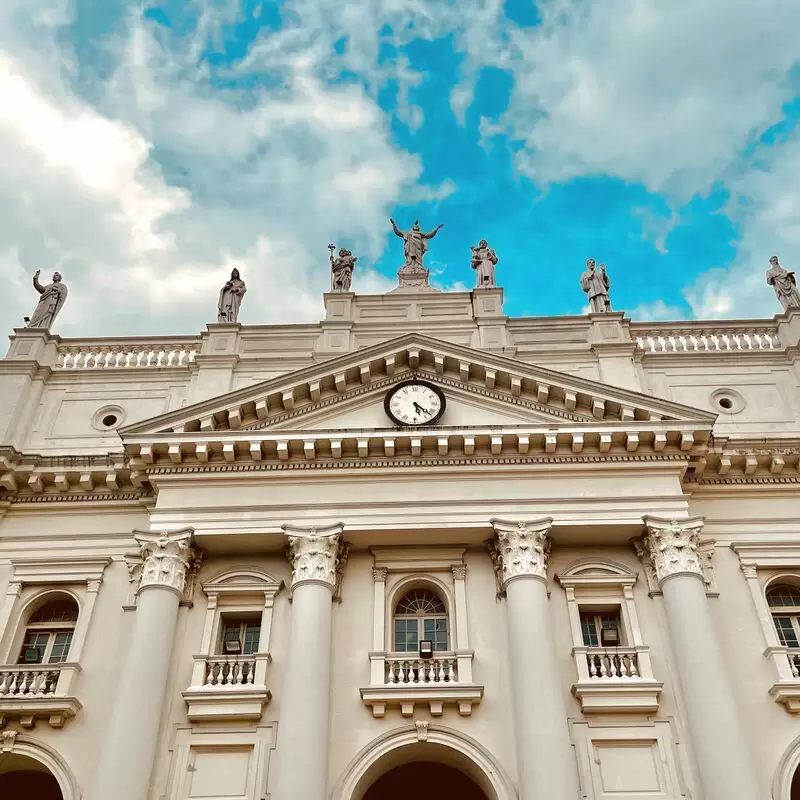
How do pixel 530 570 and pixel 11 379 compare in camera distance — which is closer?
pixel 530 570

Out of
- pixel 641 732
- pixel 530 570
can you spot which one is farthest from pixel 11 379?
pixel 641 732

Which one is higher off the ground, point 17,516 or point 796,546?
point 17,516

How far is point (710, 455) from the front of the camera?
2262 cm

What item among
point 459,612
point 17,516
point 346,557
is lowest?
point 459,612

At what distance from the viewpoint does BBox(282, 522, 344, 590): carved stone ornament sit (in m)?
20.7

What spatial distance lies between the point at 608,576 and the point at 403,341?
25.8ft

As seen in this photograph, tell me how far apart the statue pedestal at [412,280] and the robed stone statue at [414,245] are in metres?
0.12

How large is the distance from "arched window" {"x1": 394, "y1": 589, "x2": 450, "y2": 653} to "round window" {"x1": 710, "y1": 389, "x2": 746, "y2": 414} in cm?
972

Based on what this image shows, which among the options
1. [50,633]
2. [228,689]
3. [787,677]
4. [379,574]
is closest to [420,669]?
[379,574]

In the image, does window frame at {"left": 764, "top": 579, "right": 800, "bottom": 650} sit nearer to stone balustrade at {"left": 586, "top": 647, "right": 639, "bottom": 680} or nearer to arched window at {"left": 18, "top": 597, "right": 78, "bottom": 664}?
stone balustrade at {"left": 586, "top": 647, "right": 639, "bottom": 680}

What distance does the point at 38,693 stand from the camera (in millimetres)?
19875

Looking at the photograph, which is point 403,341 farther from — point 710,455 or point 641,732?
point 641,732

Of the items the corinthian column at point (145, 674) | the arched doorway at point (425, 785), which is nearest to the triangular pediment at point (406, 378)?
the corinthian column at point (145, 674)

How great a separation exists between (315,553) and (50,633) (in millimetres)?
6829
